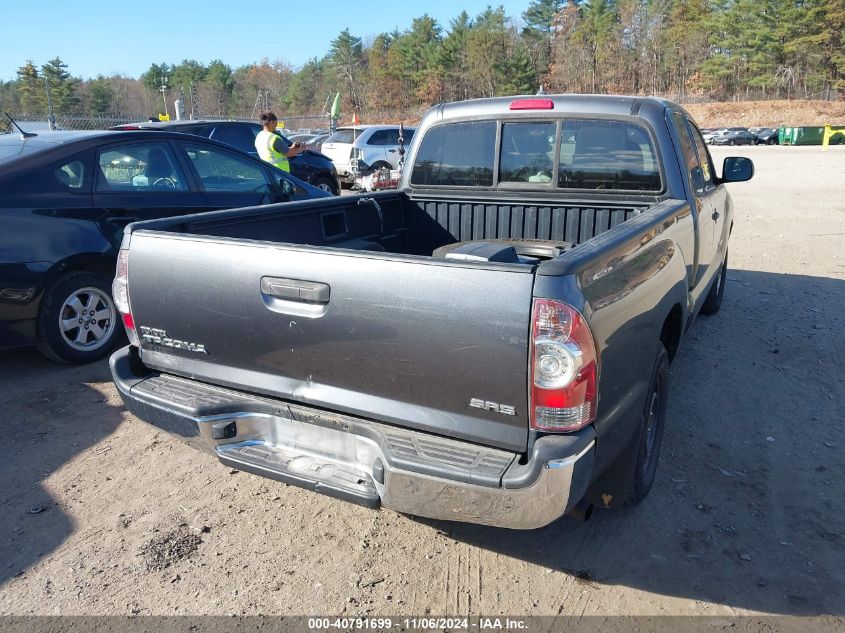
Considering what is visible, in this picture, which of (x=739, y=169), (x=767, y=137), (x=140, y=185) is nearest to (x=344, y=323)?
(x=140, y=185)

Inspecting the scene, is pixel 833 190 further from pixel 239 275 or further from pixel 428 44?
pixel 428 44

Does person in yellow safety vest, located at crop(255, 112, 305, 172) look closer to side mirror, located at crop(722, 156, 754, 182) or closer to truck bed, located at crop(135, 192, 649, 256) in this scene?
truck bed, located at crop(135, 192, 649, 256)

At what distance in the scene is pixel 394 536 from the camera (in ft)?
10.2

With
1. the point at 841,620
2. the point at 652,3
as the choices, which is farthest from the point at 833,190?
the point at 652,3

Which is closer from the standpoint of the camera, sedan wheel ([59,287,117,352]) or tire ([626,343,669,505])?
tire ([626,343,669,505])

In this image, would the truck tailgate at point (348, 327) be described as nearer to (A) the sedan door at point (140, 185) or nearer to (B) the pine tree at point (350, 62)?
(A) the sedan door at point (140, 185)

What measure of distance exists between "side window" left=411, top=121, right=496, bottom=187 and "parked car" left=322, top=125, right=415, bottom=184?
42.7 ft

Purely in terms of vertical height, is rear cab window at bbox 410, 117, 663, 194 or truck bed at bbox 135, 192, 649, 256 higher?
rear cab window at bbox 410, 117, 663, 194

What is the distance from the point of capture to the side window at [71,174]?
4926 mm

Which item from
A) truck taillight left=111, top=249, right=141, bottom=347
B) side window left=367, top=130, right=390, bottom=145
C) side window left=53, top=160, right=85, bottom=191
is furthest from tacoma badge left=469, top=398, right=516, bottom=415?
side window left=367, top=130, right=390, bottom=145

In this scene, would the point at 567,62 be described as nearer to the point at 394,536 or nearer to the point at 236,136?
the point at 236,136

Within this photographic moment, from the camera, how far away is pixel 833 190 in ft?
56.4

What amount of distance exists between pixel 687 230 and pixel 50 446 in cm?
385

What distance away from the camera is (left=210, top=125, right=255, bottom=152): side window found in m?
10.7
